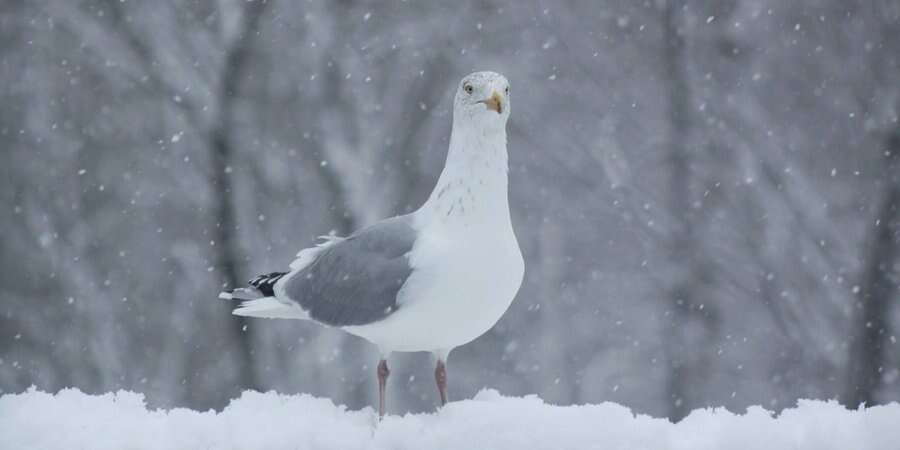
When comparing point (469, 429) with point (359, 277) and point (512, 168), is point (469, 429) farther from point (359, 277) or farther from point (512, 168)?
point (512, 168)

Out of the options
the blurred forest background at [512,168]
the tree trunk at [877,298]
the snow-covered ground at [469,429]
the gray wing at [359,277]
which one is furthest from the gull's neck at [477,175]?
the tree trunk at [877,298]

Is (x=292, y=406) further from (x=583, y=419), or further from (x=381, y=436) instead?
(x=583, y=419)

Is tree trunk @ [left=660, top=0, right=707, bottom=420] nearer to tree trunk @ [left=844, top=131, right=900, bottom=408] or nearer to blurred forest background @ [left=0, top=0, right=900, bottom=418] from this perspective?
blurred forest background @ [left=0, top=0, right=900, bottom=418]

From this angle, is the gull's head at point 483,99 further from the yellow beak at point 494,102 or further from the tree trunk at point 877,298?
the tree trunk at point 877,298

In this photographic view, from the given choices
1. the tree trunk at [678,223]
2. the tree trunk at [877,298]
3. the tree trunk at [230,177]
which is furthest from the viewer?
the tree trunk at [678,223]

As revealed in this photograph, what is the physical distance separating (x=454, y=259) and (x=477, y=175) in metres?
0.26

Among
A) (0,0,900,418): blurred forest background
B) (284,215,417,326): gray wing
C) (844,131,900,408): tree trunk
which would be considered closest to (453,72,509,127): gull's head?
(284,215,417,326): gray wing

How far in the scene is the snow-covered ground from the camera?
292 centimetres

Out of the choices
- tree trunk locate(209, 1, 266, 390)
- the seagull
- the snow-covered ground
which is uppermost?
tree trunk locate(209, 1, 266, 390)

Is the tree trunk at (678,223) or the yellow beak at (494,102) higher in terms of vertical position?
the tree trunk at (678,223)

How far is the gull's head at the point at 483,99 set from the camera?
3.20 m

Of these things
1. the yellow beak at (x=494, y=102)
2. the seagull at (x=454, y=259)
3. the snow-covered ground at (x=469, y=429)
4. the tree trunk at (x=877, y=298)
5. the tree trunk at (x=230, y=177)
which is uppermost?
the tree trunk at (x=230, y=177)

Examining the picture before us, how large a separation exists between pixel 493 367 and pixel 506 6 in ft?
8.77

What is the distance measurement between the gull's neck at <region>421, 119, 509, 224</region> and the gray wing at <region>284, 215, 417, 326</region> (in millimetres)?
258
